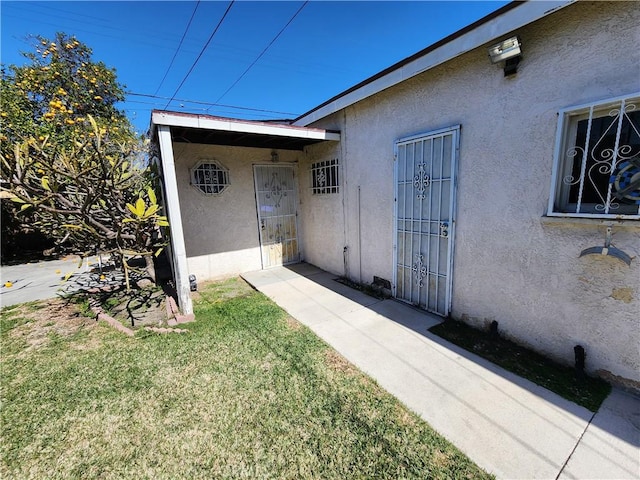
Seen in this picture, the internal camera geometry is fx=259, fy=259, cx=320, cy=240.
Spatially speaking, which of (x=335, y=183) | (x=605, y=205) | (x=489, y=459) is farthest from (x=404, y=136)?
(x=489, y=459)

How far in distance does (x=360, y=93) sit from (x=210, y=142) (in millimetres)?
3663

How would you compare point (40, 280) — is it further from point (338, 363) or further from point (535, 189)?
point (535, 189)

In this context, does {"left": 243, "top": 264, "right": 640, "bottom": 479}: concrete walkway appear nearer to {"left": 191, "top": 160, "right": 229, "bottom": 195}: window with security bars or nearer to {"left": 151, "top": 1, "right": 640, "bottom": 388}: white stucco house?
{"left": 151, "top": 1, "right": 640, "bottom": 388}: white stucco house

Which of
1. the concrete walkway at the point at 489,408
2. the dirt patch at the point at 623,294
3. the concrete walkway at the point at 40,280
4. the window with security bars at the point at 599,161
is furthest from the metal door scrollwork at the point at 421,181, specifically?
the concrete walkway at the point at 40,280

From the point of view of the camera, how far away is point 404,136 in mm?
4426

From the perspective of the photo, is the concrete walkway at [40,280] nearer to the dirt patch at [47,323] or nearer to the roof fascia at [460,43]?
the dirt patch at [47,323]

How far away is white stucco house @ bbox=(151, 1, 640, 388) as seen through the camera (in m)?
2.53

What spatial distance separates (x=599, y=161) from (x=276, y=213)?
6.30 metres

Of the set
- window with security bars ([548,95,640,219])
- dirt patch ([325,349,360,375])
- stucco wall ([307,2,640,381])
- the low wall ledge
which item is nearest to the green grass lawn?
dirt patch ([325,349,360,375])

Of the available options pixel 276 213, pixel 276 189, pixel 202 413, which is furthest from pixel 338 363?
pixel 276 189

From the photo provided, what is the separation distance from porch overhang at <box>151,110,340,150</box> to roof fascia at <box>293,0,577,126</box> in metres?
1.10

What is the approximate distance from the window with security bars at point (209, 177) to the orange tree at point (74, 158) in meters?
0.88

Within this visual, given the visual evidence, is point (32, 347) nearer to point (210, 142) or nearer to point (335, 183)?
point (210, 142)

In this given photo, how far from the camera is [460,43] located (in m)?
3.20
